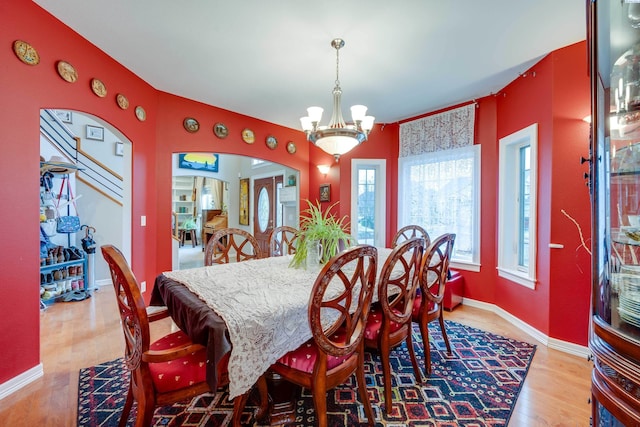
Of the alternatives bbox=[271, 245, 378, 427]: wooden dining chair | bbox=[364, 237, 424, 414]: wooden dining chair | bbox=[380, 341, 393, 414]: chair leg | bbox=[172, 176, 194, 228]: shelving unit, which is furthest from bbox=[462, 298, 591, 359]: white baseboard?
bbox=[172, 176, 194, 228]: shelving unit

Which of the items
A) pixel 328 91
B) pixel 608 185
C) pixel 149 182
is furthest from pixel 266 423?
pixel 328 91

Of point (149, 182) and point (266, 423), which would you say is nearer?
point (266, 423)

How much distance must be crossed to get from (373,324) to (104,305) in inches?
147

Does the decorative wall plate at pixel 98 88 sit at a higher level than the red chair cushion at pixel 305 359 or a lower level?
higher

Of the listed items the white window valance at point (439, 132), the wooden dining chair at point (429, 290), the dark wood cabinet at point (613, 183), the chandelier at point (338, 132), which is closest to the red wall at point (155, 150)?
the white window valance at point (439, 132)

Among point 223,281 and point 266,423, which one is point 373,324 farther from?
point 223,281

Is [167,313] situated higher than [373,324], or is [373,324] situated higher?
[167,313]

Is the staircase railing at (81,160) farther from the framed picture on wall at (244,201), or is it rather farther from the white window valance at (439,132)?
the white window valance at (439,132)

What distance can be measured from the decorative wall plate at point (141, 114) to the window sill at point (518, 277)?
456cm

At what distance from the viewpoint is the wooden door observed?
6.50 m

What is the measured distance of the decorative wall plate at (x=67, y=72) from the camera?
7.26 ft

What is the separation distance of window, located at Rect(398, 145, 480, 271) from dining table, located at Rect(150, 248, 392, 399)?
287cm

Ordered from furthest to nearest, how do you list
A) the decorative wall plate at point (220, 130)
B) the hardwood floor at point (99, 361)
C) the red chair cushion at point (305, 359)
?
the decorative wall plate at point (220, 130) → the hardwood floor at point (99, 361) → the red chair cushion at point (305, 359)

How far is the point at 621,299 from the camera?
0.90m
